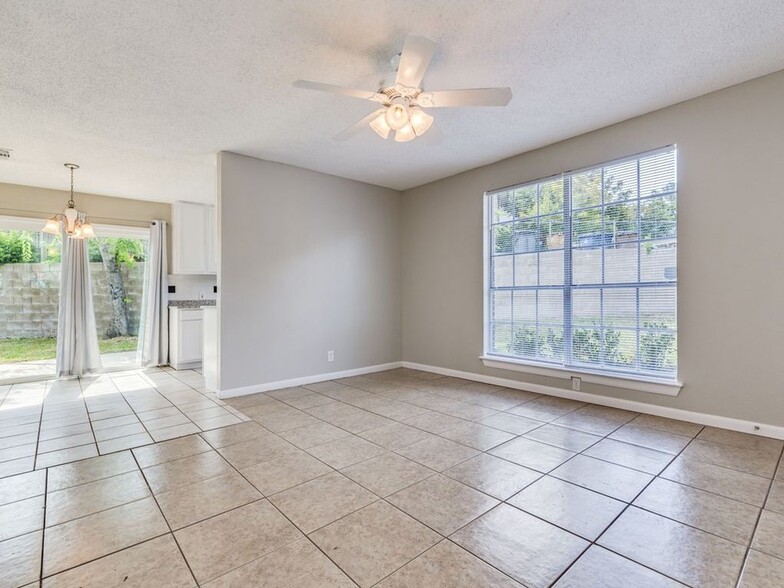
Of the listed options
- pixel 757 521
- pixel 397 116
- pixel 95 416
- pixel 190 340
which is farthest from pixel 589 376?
pixel 190 340

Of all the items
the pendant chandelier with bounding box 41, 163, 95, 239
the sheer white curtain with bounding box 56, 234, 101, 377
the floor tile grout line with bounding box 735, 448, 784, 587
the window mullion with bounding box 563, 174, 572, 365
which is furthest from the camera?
the sheer white curtain with bounding box 56, 234, 101, 377

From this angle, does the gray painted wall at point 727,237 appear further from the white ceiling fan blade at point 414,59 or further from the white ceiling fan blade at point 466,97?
the white ceiling fan blade at point 414,59

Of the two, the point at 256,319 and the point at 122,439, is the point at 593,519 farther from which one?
the point at 256,319

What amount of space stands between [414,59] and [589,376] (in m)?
3.20

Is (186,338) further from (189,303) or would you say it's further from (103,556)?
(103,556)

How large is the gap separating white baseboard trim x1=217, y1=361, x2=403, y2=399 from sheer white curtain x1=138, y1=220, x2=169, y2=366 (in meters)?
2.60

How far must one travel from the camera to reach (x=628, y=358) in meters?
3.52

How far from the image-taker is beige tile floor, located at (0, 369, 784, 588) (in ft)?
5.03

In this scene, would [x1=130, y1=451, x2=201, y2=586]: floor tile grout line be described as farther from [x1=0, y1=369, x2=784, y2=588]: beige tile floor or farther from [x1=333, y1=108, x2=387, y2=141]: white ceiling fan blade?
[x1=333, y1=108, x2=387, y2=141]: white ceiling fan blade

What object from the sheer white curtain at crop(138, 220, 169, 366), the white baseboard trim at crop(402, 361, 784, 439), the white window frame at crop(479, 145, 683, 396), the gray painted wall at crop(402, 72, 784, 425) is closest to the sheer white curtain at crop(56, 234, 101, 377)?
the sheer white curtain at crop(138, 220, 169, 366)

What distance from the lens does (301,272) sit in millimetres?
4723

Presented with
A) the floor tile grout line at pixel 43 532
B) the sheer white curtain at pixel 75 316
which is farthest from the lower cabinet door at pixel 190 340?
the floor tile grout line at pixel 43 532

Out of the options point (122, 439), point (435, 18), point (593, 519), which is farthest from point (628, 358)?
point (122, 439)

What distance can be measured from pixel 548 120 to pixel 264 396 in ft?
12.7
